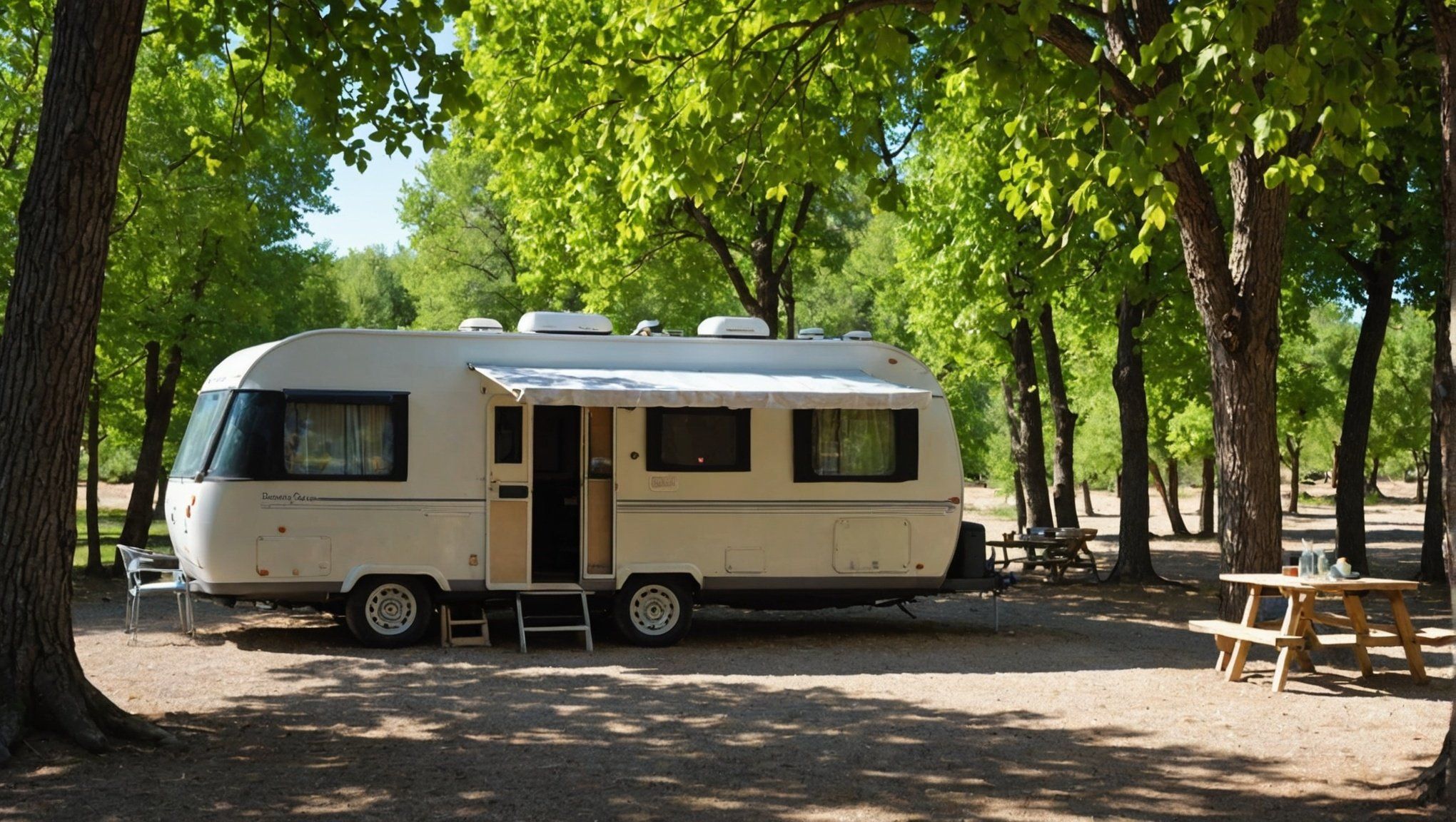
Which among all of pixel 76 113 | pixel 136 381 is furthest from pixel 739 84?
pixel 136 381

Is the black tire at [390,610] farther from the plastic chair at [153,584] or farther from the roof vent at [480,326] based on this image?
the roof vent at [480,326]

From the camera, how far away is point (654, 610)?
12148mm

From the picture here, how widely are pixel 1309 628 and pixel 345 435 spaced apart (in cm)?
765

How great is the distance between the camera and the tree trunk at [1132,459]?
18125 millimetres

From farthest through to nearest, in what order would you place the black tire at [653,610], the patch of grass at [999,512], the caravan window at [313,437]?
1. the patch of grass at [999,512]
2. the black tire at [653,610]
3. the caravan window at [313,437]

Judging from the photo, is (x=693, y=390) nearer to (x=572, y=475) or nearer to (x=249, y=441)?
(x=572, y=475)

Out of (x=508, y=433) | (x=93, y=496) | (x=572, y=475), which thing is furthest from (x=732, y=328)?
(x=93, y=496)

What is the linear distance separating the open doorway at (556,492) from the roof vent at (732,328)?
1546mm

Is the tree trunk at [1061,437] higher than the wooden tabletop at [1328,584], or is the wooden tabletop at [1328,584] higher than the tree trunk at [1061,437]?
the tree trunk at [1061,437]

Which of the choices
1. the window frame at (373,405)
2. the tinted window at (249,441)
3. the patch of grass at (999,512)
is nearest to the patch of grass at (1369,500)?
the patch of grass at (999,512)

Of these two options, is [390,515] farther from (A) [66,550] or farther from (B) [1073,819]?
(B) [1073,819]

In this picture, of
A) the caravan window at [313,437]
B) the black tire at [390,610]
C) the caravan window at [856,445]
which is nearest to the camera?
the caravan window at [313,437]

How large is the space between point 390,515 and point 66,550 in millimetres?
4745

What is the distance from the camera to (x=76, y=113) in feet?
22.1
